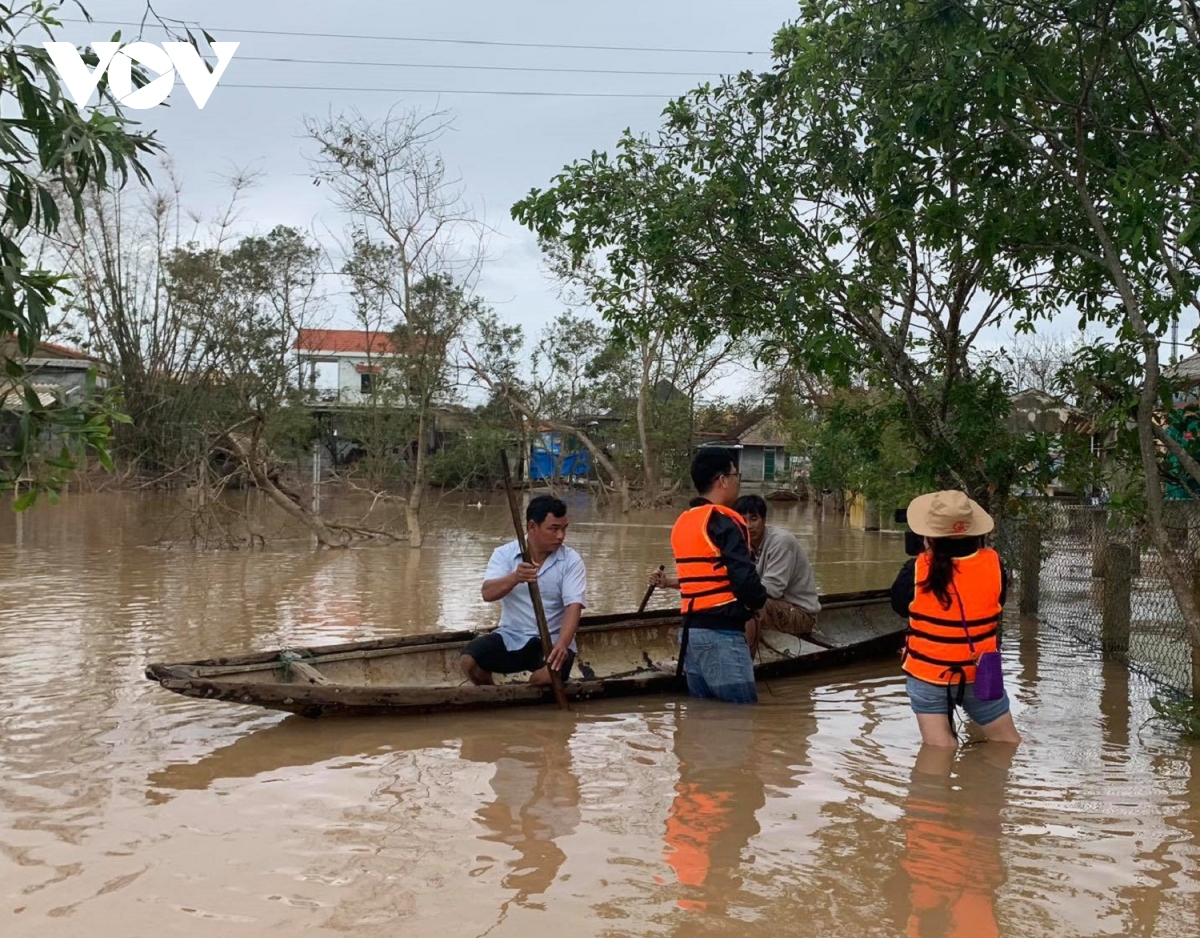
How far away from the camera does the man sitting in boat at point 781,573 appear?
26.6 ft

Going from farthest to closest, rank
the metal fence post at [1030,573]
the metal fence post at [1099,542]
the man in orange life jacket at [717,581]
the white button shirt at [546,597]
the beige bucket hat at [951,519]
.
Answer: the metal fence post at [1030,573], the metal fence post at [1099,542], the white button shirt at [546,597], the man in orange life jacket at [717,581], the beige bucket hat at [951,519]

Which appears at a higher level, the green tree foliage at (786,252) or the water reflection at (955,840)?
the green tree foliage at (786,252)

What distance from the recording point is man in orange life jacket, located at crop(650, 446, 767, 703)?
20.7ft

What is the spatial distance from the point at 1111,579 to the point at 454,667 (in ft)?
16.8

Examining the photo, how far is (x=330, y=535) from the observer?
1867 cm

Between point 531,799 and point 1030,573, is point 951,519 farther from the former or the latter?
point 1030,573

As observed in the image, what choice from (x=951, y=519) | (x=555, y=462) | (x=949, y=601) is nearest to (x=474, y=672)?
(x=949, y=601)

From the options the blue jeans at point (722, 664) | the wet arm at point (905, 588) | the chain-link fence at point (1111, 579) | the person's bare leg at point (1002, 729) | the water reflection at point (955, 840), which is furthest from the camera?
the chain-link fence at point (1111, 579)

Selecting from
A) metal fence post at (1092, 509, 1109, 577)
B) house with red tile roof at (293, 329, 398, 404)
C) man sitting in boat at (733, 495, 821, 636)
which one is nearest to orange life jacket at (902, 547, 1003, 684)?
man sitting in boat at (733, 495, 821, 636)

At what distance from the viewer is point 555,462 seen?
38.1m

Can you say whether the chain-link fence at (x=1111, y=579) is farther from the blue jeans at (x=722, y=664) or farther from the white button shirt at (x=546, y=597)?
the white button shirt at (x=546, y=597)

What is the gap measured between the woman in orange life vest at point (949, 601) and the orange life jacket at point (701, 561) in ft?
4.18

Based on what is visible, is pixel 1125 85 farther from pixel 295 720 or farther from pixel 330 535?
pixel 330 535

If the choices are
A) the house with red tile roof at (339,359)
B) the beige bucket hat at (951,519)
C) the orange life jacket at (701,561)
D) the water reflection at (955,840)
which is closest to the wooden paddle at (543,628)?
the orange life jacket at (701,561)
